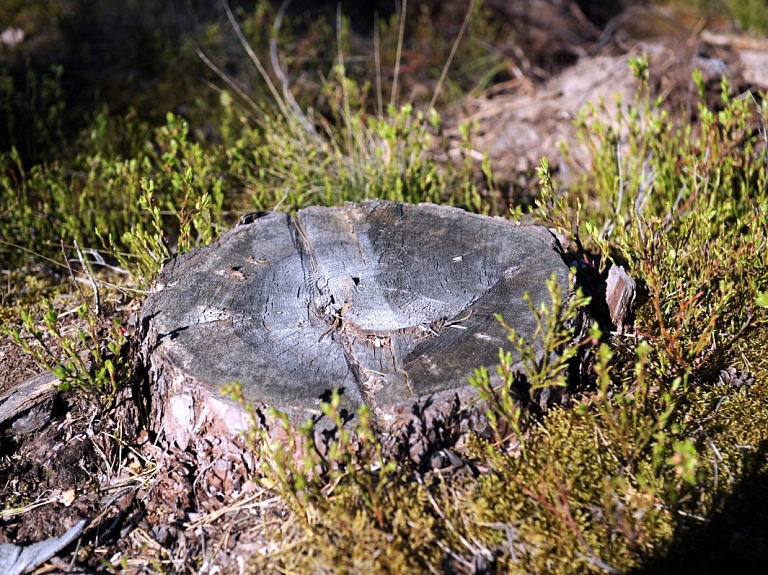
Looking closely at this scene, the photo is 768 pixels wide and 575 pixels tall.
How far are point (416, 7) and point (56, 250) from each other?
4.68m

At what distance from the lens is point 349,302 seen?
2484mm

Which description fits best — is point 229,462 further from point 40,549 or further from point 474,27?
point 474,27

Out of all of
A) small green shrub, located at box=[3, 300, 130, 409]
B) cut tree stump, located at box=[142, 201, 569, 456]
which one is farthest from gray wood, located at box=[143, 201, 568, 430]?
small green shrub, located at box=[3, 300, 130, 409]

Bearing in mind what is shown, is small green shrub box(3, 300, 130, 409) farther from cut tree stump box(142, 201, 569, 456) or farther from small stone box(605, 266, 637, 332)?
small stone box(605, 266, 637, 332)

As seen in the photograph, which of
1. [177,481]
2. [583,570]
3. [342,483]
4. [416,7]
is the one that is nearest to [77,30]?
[416,7]

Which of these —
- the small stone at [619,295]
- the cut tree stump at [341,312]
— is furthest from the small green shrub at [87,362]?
the small stone at [619,295]

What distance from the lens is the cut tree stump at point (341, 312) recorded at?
7.09 feet

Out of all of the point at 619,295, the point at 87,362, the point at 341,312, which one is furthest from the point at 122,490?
the point at 619,295

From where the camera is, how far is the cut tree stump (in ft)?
7.09

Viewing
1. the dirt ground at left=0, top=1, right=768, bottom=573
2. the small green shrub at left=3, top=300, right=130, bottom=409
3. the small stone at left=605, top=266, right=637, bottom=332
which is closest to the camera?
the dirt ground at left=0, top=1, right=768, bottom=573

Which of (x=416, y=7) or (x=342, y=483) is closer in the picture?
(x=342, y=483)

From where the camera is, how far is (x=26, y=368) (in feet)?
9.46

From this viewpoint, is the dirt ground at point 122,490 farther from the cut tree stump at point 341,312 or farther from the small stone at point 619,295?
the small stone at point 619,295

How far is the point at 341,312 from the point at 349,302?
57mm
